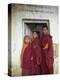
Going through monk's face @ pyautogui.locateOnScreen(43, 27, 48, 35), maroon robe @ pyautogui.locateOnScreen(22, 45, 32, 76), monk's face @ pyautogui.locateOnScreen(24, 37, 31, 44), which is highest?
monk's face @ pyautogui.locateOnScreen(43, 27, 48, 35)

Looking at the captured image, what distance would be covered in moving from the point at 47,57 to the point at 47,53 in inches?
1.1

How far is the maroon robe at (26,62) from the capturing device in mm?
1350

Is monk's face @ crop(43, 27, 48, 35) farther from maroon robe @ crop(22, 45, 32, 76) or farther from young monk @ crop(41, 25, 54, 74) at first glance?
maroon robe @ crop(22, 45, 32, 76)

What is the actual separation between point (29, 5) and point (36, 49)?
0.30 m

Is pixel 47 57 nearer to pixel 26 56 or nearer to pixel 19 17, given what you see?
pixel 26 56

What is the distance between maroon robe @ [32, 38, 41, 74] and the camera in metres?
1.37

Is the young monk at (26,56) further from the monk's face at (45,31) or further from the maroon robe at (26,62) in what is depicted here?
the monk's face at (45,31)

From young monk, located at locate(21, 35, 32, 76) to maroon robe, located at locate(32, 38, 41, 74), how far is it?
28 millimetres

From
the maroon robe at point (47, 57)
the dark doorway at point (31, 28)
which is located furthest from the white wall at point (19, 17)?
the maroon robe at point (47, 57)

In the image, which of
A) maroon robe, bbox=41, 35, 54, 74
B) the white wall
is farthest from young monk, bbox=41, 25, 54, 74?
the white wall

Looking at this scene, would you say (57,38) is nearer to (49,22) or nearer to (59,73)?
(49,22)

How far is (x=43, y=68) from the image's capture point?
1390 millimetres

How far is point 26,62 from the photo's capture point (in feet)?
4.46
